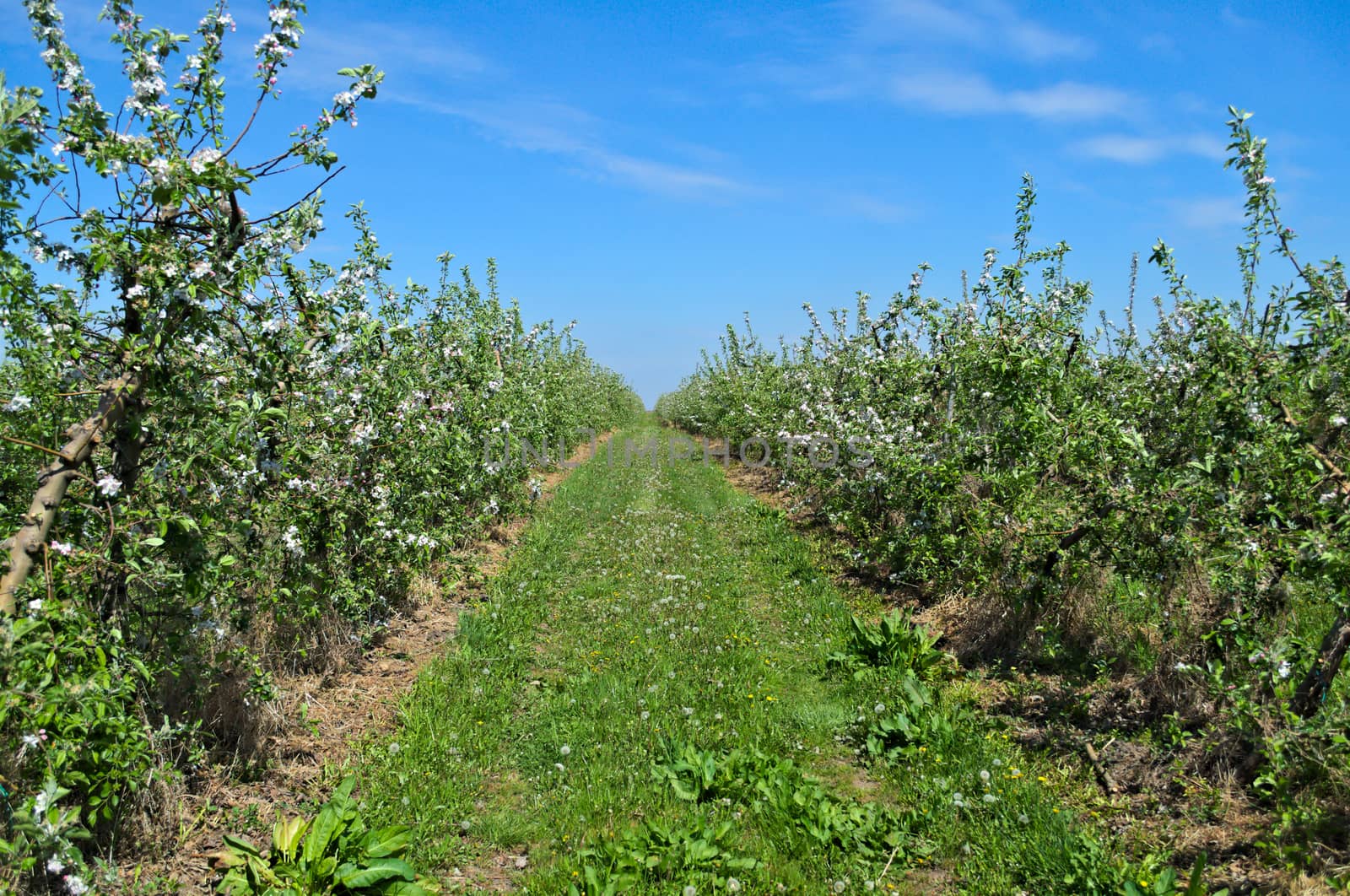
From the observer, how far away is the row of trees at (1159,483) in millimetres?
3783

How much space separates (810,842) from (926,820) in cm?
65

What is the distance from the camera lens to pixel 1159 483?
4637mm

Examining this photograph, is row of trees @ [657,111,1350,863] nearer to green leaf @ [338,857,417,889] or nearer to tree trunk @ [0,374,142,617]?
green leaf @ [338,857,417,889]

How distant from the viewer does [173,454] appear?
12.7 feet

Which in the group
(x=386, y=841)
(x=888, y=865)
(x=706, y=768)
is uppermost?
(x=706, y=768)

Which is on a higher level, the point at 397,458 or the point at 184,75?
the point at 184,75

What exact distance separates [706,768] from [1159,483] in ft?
10.1

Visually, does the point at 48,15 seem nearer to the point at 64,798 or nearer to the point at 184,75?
the point at 184,75

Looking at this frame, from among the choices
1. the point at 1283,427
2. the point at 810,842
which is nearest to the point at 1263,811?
the point at 1283,427

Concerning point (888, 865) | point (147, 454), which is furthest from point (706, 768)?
point (147, 454)

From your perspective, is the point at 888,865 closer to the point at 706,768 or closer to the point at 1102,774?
the point at 706,768

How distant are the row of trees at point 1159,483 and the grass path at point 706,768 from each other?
963mm

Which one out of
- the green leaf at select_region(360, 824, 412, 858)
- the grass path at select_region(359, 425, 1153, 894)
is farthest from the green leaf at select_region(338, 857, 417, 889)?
the grass path at select_region(359, 425, 1153, 894)

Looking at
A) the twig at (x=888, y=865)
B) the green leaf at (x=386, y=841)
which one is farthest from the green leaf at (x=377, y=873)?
the twig at (x=888, y=865)
